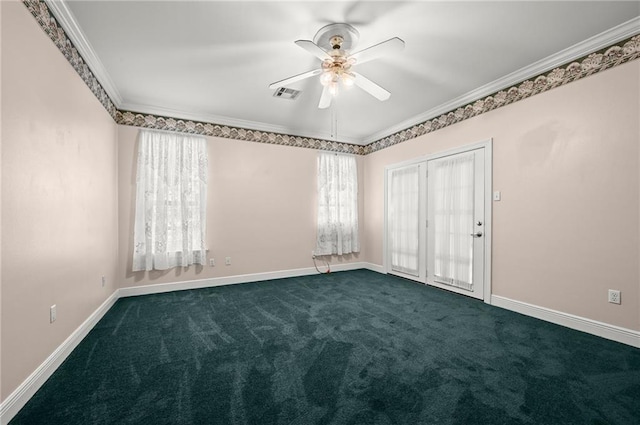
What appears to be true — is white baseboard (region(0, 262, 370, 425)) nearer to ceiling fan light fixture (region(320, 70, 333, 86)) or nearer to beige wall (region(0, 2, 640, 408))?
beige wall (region(0, 2, 640, 408))

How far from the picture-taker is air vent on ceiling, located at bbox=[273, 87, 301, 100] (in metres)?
3.59

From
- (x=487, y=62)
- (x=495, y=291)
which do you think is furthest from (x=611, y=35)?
(x=495, y=291)

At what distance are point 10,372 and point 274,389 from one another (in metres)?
1.52

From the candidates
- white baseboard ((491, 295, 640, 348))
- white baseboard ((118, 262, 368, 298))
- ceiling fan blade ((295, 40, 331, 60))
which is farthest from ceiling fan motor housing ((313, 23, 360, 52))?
white baseboard ((118, 262, 368, 298))

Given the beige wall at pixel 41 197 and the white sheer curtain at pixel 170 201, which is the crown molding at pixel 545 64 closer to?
the white sheer curtain at pixel 170 201

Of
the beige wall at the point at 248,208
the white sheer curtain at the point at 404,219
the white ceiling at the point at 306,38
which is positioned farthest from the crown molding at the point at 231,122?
the white sheer curtain at the point at 404,219

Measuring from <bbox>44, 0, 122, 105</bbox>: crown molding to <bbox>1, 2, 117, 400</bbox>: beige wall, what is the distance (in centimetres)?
26

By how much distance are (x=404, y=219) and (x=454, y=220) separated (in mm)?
1045

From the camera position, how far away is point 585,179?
109 inches

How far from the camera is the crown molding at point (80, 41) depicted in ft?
6.99

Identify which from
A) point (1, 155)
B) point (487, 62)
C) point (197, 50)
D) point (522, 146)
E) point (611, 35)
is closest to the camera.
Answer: point (1, 155)

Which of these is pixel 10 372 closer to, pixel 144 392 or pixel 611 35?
pixel 144 392

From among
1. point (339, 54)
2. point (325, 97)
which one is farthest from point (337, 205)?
point (339, 54)

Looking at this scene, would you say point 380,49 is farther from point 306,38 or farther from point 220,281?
point 220,281
